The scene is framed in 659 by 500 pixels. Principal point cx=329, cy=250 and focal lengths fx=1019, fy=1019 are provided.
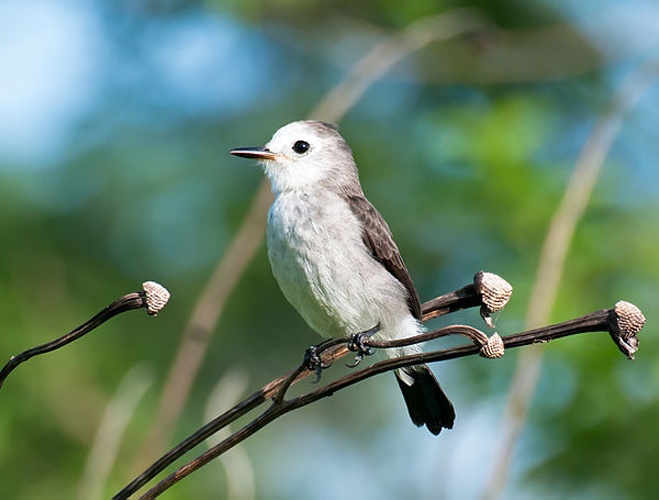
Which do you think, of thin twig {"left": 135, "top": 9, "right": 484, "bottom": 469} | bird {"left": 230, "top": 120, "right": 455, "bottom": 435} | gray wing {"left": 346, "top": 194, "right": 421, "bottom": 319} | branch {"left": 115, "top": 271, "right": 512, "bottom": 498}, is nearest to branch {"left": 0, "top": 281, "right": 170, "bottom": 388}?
branch {"left": 115, "top": 271, "right": 512, "bottom": 498}

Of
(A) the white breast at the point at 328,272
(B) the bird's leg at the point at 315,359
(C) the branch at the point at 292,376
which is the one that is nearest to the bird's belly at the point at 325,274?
(A) the white breast at the point at 328,272

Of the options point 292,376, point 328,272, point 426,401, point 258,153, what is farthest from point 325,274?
point 292,376

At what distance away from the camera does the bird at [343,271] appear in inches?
134

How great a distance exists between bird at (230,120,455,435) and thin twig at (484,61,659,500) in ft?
1.29

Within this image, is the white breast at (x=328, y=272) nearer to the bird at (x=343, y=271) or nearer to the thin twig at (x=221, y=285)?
the bird at (x=343, y=271)

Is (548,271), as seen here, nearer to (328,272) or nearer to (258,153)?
(328,272)

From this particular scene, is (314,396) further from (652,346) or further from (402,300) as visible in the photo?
(652,346)

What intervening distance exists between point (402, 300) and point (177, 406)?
3.52 feet

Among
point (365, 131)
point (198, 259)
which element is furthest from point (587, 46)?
point (198, 259)

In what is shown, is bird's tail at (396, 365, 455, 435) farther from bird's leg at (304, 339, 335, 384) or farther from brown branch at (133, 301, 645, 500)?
brown branch at (133, 301, 645, 500)

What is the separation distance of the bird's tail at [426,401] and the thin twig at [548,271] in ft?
1.05

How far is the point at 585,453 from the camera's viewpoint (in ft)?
13.2

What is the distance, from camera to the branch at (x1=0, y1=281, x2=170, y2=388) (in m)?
1.54

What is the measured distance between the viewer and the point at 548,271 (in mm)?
2994
